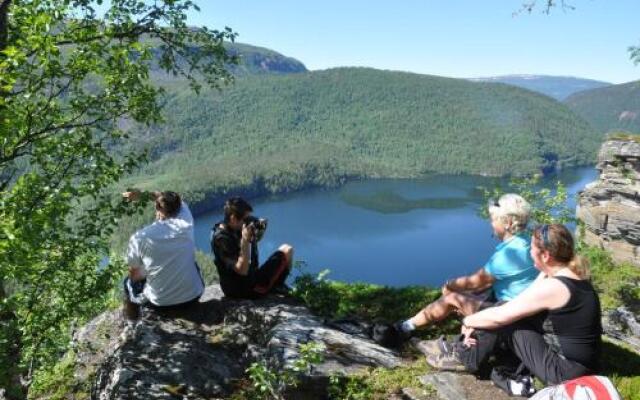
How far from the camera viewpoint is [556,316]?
445 centimetres

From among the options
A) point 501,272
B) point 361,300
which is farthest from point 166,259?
point 501,272

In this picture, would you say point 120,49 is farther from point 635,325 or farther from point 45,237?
point 635,325

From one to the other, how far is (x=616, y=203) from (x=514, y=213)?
33446mm

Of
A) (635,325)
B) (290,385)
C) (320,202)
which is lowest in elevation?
(320,202)

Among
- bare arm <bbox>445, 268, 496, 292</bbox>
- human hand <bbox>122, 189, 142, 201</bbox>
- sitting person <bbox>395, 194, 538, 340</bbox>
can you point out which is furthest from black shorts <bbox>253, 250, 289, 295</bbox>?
bare arm <bbox>445, 268, 496, 292</bbox>

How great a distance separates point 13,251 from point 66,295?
283 cm

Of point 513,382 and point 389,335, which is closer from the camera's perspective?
point 513,382

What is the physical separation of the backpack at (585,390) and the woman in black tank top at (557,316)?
42 centimetres

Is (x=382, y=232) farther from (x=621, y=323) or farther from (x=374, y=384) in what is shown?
(x=374, y=384)

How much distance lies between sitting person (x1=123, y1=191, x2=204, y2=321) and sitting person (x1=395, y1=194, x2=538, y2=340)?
3268 mm

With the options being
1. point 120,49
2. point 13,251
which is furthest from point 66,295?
point 120,49

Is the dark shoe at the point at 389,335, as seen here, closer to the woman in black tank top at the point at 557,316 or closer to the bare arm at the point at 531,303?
the bare arm at the point at 531,303

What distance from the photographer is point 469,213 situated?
147 meters

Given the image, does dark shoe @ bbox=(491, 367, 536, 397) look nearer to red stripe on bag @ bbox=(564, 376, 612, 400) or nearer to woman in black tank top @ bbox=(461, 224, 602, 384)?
woman in black tank top @ bbox=(461, 224, 602, 384)
